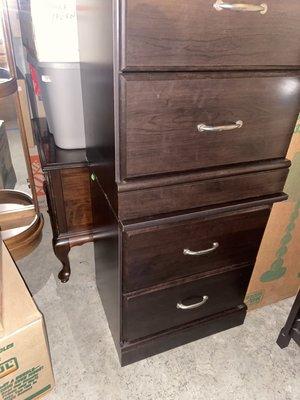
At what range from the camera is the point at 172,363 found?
3.55 feet

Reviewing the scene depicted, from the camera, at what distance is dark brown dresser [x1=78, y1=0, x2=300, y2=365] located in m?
0.57

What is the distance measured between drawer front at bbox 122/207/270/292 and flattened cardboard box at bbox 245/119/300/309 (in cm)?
10

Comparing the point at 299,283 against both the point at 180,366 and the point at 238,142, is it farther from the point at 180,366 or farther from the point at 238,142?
the point at 238,142

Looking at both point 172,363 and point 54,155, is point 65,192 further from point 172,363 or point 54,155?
point 172,363

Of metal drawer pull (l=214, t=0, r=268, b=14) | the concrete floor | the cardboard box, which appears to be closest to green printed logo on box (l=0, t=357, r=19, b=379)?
the cardboard box

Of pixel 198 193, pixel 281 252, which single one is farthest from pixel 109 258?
pixel 281 252

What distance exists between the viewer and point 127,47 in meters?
0.54

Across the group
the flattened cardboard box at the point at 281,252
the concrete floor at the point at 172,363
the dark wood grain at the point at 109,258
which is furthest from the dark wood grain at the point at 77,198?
the flattened cardboard box at the point at 281,252

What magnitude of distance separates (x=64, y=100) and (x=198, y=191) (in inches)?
22.1

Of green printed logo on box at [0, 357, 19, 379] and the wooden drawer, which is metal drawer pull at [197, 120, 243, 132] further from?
green printed logo on box at [0, 357, 19, 379]

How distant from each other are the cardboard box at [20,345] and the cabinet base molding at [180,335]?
0.27 metres

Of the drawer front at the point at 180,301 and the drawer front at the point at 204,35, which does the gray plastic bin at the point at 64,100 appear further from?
the drawer front at the point at 180,301

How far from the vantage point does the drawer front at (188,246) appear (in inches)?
31.2

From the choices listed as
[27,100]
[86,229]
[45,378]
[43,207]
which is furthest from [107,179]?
[43,207]
